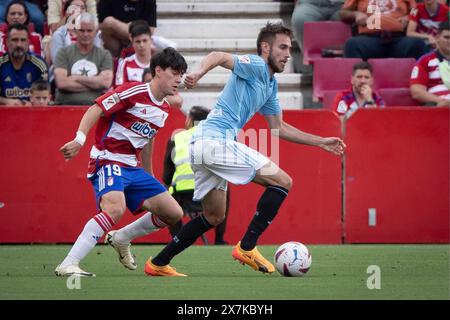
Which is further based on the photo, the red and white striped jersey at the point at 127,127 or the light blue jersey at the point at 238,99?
the light blue jersey at the point at 238,99

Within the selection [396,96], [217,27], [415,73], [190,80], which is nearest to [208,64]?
[190,80]

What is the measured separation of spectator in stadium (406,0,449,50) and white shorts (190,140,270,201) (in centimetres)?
709

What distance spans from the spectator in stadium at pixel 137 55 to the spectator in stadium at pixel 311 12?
8.79 feet

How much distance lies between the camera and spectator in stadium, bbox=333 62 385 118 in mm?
14273

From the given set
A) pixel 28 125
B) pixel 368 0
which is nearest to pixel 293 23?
pixel 368 0

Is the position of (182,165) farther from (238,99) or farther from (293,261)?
(293,261)

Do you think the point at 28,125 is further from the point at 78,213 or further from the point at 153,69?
the point at 153,69

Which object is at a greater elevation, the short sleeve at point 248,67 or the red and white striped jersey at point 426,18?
the red and white striped jersey at point 426,18

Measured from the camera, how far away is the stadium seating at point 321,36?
1634 centimetres

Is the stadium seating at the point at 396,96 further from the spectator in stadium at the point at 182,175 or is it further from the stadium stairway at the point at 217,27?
the spectator in stadium at the point at 182,175

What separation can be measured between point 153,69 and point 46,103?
16.7 ft

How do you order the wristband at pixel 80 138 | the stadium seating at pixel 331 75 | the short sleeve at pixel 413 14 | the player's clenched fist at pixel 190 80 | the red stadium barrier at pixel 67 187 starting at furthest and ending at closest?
the short sleeve at pixel 413 14
the stadium seating at pixel 331 75
the red stadium barrier at pixel 67 187
the wristband at pixel 80 138
the player's clenched fist at pixel 190 80

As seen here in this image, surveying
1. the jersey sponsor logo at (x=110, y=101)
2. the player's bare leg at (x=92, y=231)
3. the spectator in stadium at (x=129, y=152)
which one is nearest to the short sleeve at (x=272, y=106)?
the spectator in stadium at (x=129, y=152)

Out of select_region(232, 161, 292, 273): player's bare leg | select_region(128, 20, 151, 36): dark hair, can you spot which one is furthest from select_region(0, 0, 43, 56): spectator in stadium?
select_region(232, 161, 292, 273): player's bare leg
